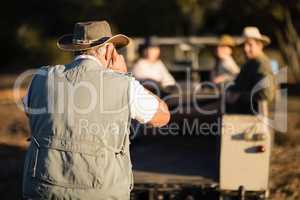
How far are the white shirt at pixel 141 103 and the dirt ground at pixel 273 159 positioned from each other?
3.76m

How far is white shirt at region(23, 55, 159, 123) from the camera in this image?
351 centimetres

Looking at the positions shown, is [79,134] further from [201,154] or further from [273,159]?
[273,159]

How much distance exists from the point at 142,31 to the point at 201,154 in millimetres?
21614

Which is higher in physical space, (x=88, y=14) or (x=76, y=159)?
(x=88, y=14)

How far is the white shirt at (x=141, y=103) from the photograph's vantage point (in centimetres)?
351

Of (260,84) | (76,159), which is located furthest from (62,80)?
(260,84)

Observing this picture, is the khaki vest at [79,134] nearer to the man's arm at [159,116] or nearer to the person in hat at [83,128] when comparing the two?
the person in hat at [83,128]

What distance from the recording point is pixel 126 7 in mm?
25172

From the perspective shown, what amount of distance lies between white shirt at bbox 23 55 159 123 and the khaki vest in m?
0.03

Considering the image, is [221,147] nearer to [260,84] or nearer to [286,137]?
[260,84]

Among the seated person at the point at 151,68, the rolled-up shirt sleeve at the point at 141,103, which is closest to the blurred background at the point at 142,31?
the seated person at the point at 151,68

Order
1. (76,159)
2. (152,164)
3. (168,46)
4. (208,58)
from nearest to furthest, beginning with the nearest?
(76,159), (152,164), (168,46), (208,58)

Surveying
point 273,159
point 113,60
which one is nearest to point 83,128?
point 113,60

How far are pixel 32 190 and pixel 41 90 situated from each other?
20.9 inches
